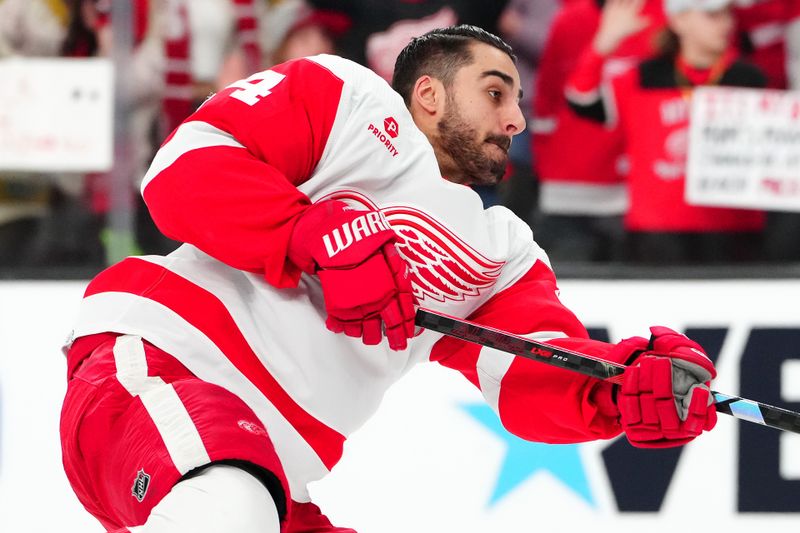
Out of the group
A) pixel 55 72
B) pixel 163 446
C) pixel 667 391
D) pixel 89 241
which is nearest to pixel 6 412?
pixel 89 241

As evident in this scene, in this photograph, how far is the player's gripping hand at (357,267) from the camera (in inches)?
76.5

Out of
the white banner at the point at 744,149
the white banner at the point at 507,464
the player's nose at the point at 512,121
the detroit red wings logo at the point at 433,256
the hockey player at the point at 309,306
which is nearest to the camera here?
the hockey player at the point at 309,306

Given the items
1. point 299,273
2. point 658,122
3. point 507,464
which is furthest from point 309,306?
point 658,122

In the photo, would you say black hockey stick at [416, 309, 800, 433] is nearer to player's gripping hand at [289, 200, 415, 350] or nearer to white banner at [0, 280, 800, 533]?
player's gripping hand at [289, 200, 415, 350]

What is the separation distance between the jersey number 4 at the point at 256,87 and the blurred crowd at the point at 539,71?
1.40 meters

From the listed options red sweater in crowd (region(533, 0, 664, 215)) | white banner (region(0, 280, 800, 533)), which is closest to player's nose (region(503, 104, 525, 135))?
white banner (region(0, 280, 800, 533))

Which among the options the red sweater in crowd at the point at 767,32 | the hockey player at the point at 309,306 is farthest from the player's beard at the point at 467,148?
the red sweater in crowd at the point at 767,32

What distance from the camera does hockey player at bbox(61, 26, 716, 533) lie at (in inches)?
73.3

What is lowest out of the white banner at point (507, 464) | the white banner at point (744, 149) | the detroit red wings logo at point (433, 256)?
the white banner at point (507, 464)

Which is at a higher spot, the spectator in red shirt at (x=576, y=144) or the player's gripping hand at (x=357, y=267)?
the player's gripping hand at (x=357, y=267)

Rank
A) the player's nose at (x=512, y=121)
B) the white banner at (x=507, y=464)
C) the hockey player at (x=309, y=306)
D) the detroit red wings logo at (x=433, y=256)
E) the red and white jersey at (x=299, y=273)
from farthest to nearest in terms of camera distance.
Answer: the white banner at (x=507, y=464) → the player's nose at (x=512, y=121) → the detroit red wings logo at (x=433, y=256) → the red and white jersey at (x=299, y=273) → the hockey player at (x=309, y=306)

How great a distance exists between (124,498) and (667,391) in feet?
2.94

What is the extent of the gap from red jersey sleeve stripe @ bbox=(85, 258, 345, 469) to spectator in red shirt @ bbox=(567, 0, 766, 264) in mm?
1623

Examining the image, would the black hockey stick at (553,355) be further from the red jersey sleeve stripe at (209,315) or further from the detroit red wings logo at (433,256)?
the red jersey sleeve stripe at (209,315)
